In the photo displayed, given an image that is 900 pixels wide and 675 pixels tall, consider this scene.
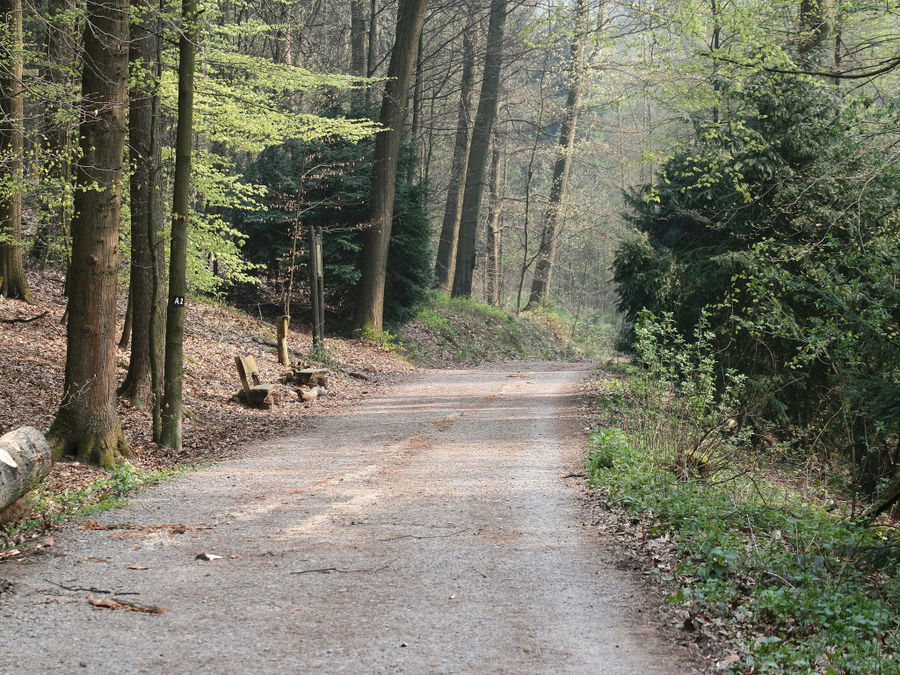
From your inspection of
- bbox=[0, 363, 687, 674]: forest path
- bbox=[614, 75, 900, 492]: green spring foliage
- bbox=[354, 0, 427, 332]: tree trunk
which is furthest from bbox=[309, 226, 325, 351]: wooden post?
bbox=[0, 363, 687, 674]: forest path

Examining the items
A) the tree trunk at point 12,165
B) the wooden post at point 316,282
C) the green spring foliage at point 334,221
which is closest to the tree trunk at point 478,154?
the green spring foliage at point 334,221

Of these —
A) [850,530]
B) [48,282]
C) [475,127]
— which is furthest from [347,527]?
[475,127]

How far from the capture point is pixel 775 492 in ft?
28.7

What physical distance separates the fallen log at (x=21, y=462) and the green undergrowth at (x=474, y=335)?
622 inches

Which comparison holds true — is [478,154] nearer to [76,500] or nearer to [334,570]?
[76,500]

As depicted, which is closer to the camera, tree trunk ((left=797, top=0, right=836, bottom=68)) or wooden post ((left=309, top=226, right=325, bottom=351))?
tree trunk ((left=797, top=0, right=836, bottom=68))

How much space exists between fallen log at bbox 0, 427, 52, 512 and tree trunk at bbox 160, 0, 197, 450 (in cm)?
319

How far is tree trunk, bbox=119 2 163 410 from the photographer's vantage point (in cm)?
1093

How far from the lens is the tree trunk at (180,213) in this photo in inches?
398

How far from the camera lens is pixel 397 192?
23156 mm

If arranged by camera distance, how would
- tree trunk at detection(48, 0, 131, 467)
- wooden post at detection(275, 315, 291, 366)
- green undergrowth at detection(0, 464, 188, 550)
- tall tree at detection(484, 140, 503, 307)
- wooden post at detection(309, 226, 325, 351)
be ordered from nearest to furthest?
green undergrowth at detection(0, 464, 188, 550)
tree trunk at detection(48, 0, 131, 467)
wooden post at detection(275, 315, 291, 366)
wooden post at detection(309, 226, 325, 351)
tall tree at detection(484, 140, 503, 307)

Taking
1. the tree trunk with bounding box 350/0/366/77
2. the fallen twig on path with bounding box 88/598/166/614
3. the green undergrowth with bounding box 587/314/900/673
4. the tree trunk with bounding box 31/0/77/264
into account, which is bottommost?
the fallen twig on path with bounding box 88/598/166/614

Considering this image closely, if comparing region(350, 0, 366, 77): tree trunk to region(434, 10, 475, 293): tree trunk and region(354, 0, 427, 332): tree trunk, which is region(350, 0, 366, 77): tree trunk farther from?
region(354, 0, 427, 332): tree trunk

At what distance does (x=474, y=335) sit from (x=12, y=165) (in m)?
17.7
